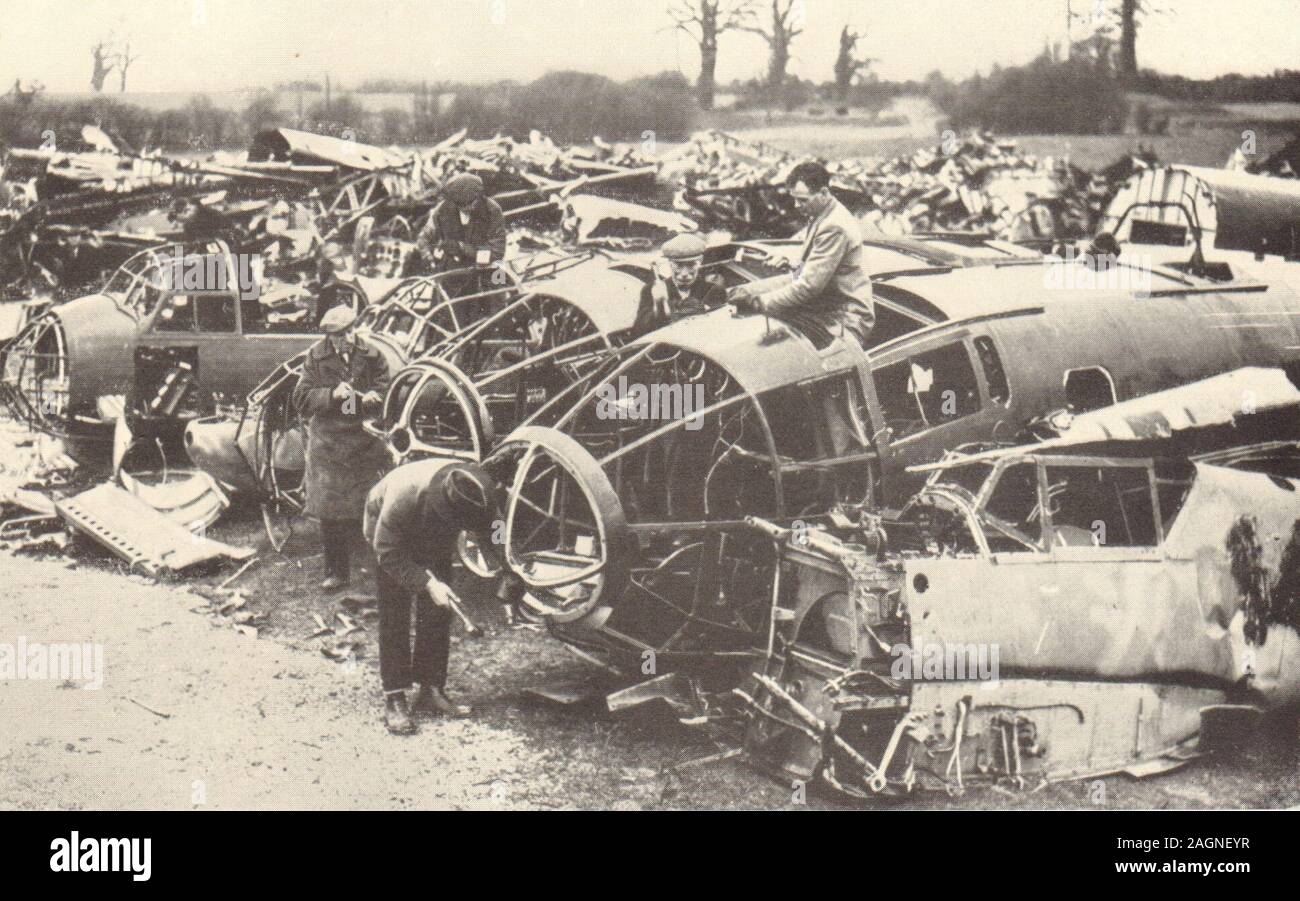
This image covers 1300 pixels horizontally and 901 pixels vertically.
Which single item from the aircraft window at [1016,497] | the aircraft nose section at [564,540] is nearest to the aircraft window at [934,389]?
the aircraft window at [1016,497]

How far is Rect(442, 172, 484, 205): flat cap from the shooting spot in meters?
10.9

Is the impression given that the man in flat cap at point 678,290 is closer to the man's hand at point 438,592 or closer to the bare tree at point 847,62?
the bare tree at point 847,62

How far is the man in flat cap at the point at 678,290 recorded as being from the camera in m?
8.16

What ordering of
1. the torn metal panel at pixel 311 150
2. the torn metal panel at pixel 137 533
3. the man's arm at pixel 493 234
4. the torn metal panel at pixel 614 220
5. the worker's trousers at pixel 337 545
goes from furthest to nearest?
the torn metal panel at pixel 311 150 → the torn metal panel at pixel 614 220 → the man's arm at pixel 493 234 → the torn metal panel at pixel 137 533 → the worker's trousers at pixel 337 545

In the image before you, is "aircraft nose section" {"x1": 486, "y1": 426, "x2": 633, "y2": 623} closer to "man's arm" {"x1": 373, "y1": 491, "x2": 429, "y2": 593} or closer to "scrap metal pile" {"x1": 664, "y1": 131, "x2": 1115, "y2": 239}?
"man's arm" {"x1": 373, "y1": 491, "x2": 429, "y2": 593}

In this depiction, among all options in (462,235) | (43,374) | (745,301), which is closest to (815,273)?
(745,301)

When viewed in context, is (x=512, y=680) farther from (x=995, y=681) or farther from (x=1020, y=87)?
(x=1020, y=87)

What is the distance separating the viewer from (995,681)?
227 inches

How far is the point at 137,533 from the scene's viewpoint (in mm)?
9750

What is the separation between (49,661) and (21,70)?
182 inches

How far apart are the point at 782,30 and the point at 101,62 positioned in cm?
615

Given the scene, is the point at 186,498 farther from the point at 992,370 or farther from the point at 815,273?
the point at 992,370

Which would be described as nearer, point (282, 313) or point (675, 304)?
point (675, 304)

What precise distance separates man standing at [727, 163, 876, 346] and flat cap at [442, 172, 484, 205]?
4.59 m
